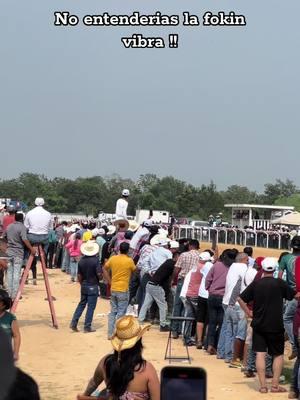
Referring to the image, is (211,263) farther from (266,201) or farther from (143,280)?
(266,201)

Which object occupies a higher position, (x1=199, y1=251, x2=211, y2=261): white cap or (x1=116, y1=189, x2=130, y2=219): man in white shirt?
(x1=116, y1=189, x2=130, y2=219): man in white shirt

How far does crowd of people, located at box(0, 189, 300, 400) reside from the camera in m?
9.08

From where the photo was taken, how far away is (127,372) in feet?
15.6

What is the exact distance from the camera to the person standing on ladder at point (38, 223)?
13852 millimetres

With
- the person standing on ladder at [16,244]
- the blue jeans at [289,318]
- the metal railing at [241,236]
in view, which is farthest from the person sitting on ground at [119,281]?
the metal railing at [241,236]

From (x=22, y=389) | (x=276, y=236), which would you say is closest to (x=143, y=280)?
(x=22, y=389)

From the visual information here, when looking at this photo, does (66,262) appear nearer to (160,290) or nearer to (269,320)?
(160,290)

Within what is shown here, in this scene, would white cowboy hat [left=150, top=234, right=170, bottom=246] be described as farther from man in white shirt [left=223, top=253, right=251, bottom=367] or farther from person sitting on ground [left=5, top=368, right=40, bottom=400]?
person sitting on ground [left=5, top=368, right=40, bottom=400]

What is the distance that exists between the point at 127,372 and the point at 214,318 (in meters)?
7.25

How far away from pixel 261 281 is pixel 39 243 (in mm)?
6166

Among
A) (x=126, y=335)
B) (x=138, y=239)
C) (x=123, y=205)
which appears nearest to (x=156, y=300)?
(x=138, y=239)

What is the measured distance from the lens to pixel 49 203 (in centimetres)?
11800

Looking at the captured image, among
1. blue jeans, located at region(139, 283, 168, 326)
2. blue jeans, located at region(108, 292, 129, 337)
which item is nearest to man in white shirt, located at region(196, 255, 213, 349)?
blue jeans, located at region(108, 292, 129, 337)

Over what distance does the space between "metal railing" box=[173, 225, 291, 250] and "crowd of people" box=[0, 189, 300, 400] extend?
18.1 metres
